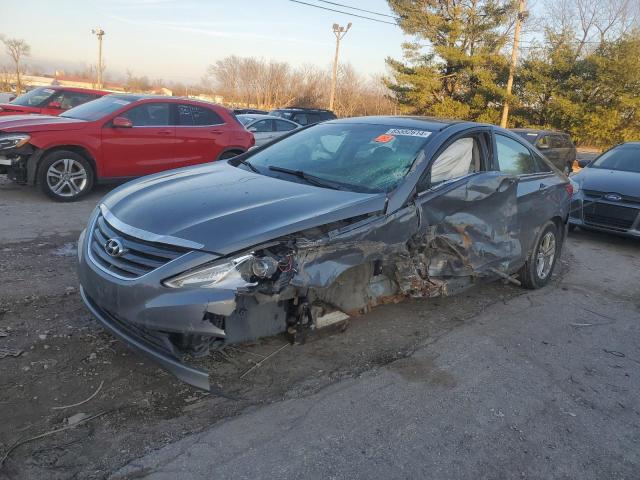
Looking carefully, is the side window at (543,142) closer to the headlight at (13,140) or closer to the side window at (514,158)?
the side window at (514,158)

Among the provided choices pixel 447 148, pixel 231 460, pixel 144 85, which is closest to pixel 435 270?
pixel 447 148

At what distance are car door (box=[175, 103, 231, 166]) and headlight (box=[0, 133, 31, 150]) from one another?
2.21 metres

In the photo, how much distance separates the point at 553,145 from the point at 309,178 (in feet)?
45.9

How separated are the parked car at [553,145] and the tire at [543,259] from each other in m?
9.32

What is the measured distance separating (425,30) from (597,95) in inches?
417

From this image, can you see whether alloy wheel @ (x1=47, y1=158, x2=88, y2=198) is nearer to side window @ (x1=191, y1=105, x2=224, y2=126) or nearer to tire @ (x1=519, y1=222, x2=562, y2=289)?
side window @ (x1=191, y1=105, x2=224, y2=126)

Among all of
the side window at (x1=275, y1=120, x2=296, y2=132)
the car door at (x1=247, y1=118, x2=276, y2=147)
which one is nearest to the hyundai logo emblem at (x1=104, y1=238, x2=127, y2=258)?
the car door at (x1=247, y1=118, x2=276, y2=147)

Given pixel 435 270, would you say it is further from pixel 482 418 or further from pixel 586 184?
pixel 586 184

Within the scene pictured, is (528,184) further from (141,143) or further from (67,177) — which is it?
(67,177)

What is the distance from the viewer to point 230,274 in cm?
275

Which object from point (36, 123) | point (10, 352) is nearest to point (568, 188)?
point (10, 352)

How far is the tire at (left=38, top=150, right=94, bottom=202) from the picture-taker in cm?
748

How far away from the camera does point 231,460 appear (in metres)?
2.46

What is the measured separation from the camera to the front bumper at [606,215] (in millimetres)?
7270
